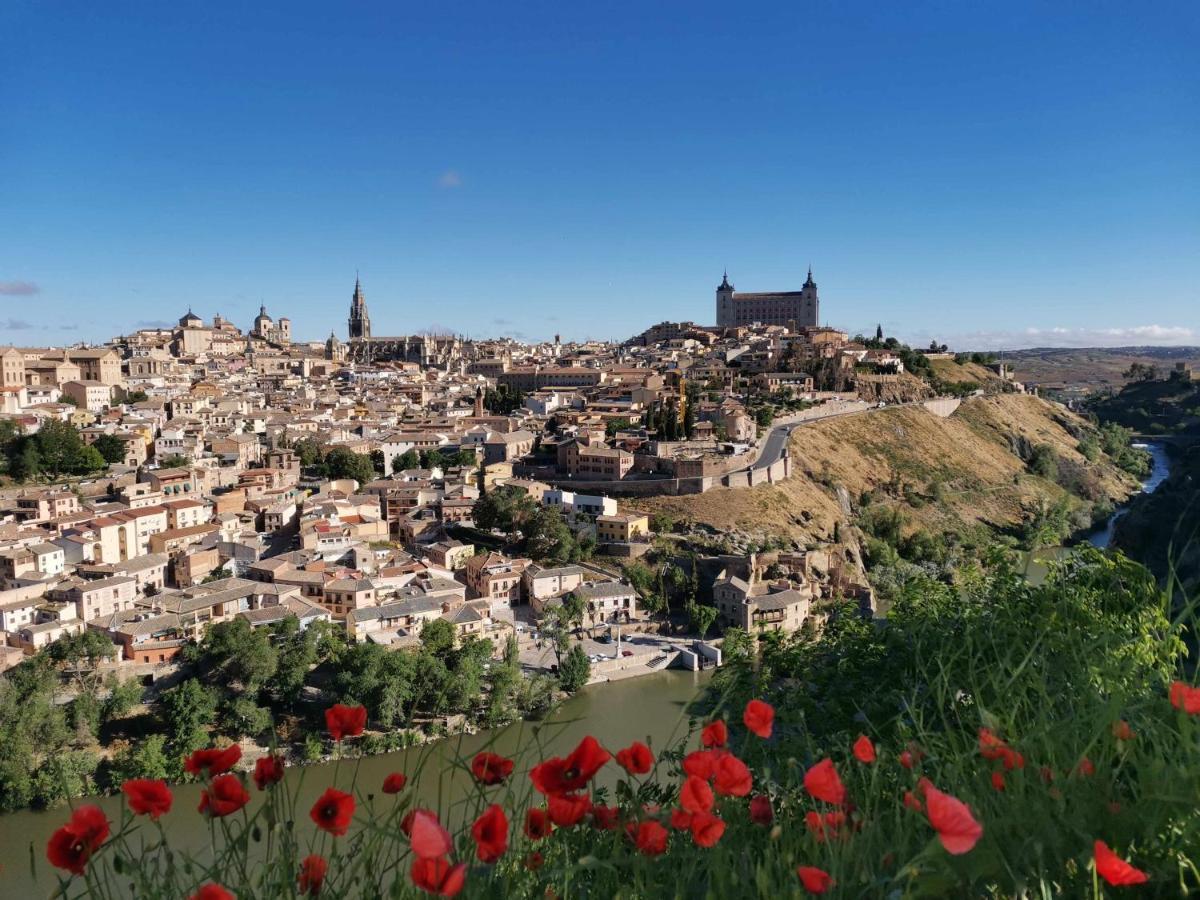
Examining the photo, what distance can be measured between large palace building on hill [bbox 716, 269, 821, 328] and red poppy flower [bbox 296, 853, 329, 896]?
42.9 m

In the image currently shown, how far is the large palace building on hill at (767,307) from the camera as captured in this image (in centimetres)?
4338

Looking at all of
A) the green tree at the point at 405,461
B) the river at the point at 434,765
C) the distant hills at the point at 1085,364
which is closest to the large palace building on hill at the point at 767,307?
the distant hills at the point at 1085,364

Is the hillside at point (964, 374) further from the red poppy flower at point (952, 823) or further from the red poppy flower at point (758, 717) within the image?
the red poppy flower at point (952, 823)

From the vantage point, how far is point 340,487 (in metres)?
17.1

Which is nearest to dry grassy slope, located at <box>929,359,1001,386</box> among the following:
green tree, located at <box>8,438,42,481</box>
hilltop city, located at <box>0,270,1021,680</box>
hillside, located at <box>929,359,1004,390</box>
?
hillside, located at <box>929,359,1004,390</box>

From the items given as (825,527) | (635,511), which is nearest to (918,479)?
(825,527)

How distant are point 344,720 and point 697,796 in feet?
2.04

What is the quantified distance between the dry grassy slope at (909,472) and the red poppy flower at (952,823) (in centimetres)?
1498

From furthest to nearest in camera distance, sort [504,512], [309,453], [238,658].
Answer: [309,453] → [504,512] → [238,658]

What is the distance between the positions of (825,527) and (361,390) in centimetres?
1822

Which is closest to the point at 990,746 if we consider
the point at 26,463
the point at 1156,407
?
the point at 26,463

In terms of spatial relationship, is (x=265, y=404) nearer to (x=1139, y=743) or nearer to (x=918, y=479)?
(x=918, y=479)

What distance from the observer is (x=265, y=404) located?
25.7 m

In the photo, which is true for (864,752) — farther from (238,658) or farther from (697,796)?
(238,658)
